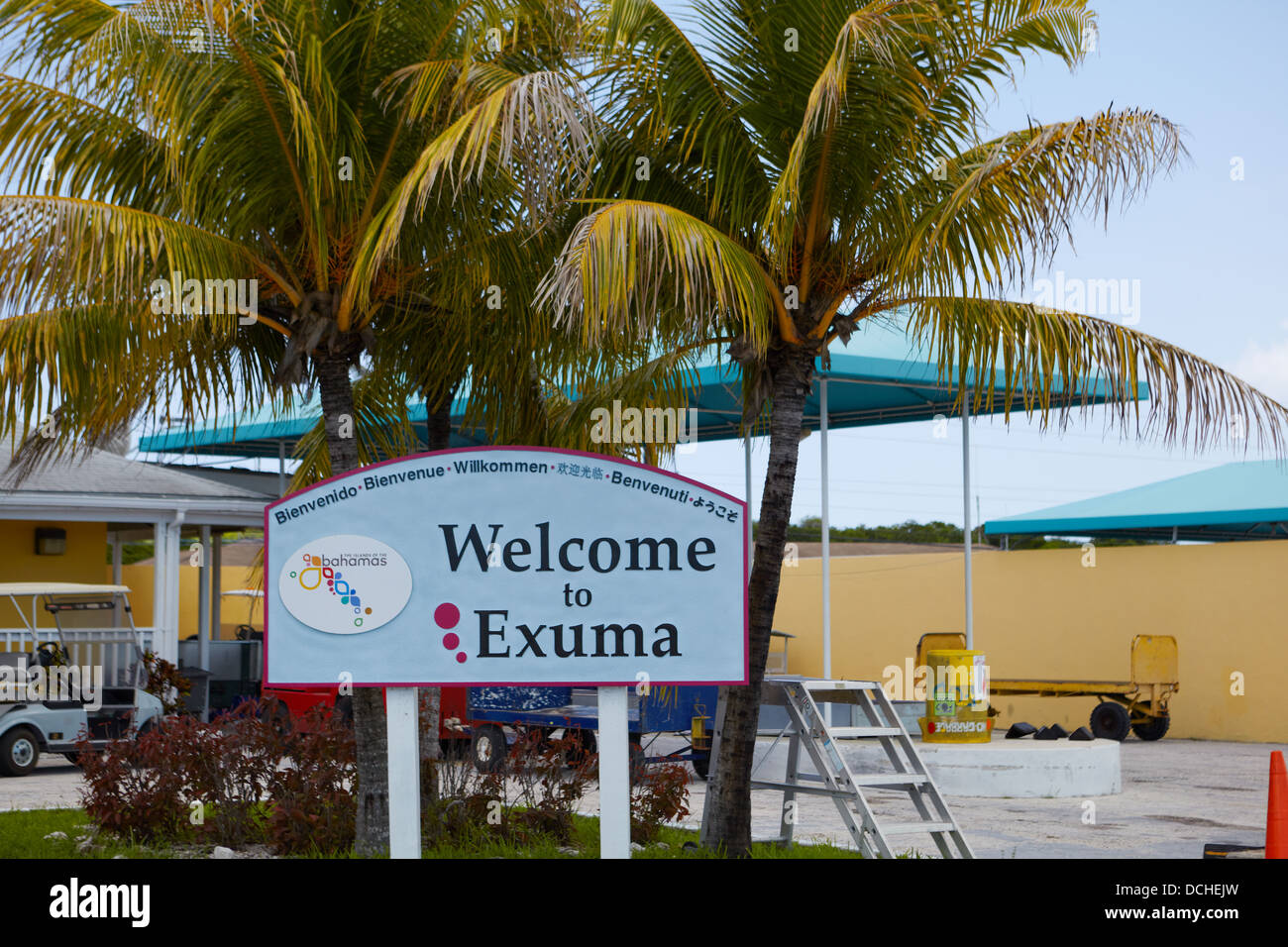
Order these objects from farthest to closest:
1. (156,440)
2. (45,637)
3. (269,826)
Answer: (156,440), (45,637), (269,826)

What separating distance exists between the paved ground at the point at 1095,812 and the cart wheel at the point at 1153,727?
3.22 metres

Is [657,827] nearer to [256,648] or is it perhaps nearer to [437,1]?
[437,1]

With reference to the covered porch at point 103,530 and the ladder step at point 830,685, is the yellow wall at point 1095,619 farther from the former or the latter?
the ladder step at point 830,685

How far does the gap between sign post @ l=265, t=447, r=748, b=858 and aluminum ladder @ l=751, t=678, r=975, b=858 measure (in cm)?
244

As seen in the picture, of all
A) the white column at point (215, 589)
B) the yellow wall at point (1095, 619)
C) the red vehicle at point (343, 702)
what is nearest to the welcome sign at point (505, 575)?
the red vehicle at point (343, 702)

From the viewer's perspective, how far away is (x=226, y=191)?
919cm

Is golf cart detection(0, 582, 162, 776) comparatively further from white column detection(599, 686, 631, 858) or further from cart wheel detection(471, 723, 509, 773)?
white column detection(599, 686, 631, 858)

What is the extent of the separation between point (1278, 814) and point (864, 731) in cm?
268

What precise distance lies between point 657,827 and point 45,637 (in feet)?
38.9

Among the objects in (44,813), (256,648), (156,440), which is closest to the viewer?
(44,813)

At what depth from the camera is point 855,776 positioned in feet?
32.2

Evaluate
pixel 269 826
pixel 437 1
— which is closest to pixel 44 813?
pixel 269 826

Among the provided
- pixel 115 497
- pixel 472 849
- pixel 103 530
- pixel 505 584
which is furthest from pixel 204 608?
pixel 505 584

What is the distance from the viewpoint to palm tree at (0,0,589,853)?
821 cm
